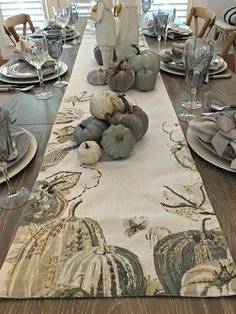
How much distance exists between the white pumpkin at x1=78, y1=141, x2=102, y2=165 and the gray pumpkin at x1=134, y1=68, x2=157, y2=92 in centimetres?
43

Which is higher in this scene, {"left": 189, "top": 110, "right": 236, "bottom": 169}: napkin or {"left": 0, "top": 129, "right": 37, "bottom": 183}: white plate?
{"left": 189, "top": 110, "right": 236, "bottom": 169}: napkin

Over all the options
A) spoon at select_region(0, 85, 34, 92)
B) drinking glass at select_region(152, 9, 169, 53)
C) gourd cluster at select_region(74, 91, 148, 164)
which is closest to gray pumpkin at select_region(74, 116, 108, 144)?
gourd cluster at select_region(74, 91, 148, 164)

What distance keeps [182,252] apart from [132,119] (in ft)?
1.13

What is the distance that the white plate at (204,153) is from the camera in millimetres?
695

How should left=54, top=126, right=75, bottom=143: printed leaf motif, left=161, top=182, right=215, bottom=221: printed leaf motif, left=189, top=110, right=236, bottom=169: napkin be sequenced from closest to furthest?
1. left=161, top=182, right=215, bottom=221: printed leaf motif
2. left=189, top=110, right=236, bottom=169: napkin
3. left=54, top=126, right=75, bottom=143: printed leaf motif

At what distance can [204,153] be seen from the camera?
0.74 metres

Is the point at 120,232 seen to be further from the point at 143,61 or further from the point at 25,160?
the point at 143,61

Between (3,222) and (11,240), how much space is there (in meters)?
0.05

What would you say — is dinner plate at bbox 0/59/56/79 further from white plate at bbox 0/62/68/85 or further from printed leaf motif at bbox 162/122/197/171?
printed leaf motif at bbox 162/122/197/171

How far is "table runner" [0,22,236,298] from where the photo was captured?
465 mm

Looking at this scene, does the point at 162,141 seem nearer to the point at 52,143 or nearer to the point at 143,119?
the point at 143,119

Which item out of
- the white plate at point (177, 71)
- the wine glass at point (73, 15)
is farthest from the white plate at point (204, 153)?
the wine glass at point (73, 15)

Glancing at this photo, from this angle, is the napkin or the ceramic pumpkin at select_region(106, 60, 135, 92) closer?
the napkin

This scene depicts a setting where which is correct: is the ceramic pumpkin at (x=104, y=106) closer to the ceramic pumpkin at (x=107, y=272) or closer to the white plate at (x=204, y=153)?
the white plate at (x=204, y=153)
